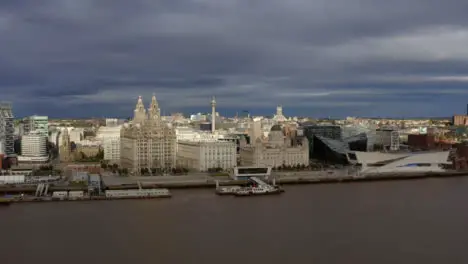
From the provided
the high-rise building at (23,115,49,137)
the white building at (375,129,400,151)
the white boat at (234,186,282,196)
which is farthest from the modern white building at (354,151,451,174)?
the high-rise building at (23,115,49,137)

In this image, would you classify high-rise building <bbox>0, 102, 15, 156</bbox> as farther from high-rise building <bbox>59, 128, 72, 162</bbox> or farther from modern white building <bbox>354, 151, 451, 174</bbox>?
modern white building <bbox>354, 151, 451, 174</bbox>

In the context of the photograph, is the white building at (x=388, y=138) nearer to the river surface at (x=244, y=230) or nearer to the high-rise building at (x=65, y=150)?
the river surface at (x=244, y=230)

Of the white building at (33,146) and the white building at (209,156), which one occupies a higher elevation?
the white building at (33,146)

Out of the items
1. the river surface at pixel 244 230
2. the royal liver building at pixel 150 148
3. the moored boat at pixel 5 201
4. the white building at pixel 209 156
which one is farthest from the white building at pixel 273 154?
the moored boat at pixel 5 201

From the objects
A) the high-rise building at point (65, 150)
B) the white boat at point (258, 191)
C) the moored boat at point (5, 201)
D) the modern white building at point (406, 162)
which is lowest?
the moored boat at point (5, 201)

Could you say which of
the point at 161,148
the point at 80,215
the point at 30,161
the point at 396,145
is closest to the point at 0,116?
the point at 30,161

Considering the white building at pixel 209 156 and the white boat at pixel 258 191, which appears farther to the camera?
the white building at pixel 209 156
